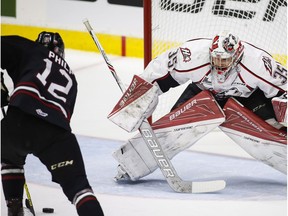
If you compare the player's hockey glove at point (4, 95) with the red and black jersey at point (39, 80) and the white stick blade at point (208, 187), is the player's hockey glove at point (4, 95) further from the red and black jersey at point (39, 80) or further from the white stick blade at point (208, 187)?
the white stick blade at point (208, 187)

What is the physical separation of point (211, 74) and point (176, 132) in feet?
1.11

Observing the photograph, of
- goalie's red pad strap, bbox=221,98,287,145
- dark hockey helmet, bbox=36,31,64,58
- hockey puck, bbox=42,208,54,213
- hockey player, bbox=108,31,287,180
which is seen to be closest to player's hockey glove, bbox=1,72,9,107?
dark hockey helmet, bbox=36,31,64,58

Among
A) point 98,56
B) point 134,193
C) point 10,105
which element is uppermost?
point 10,105

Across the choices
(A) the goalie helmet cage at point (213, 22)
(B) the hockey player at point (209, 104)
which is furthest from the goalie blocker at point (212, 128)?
(A) the goalie helmet cage at point (213, 22)

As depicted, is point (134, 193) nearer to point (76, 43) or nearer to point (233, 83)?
point (233, 83)

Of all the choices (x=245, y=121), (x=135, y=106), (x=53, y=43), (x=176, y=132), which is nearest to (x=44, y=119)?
(x=53, y=43)

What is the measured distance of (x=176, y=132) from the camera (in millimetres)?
5293

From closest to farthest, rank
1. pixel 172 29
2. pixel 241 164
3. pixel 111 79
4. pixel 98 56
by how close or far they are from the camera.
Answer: pixel 241 164
pixel 172 29
pixel 111 79
pixel 98 56

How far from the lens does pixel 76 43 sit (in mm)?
8820

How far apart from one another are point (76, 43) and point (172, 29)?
8.91ft

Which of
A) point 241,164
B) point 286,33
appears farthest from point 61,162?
point 286,33

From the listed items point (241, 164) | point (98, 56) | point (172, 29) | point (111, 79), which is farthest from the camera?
point (98, 56)

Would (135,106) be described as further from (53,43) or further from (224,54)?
(53,43)

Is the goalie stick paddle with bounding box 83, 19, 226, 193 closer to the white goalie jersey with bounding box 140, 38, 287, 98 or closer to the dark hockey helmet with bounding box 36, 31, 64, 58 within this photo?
the white goalie jersey with bounding box 140, 38, 287, 98
